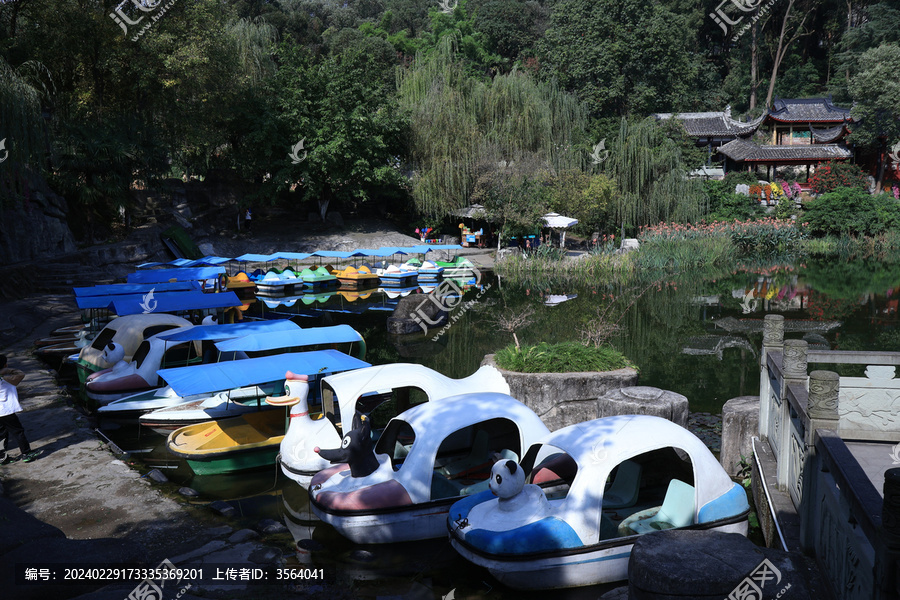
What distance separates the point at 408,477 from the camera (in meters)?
6.81

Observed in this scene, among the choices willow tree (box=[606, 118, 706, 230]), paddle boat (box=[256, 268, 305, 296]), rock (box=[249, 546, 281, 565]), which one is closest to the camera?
rock (box=[249, 546, 281, 565])

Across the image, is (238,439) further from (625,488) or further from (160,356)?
(625,488)

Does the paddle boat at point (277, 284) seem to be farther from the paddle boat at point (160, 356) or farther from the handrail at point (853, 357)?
the handrail at point (853, 357)

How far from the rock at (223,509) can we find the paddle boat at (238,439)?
98 centimetres

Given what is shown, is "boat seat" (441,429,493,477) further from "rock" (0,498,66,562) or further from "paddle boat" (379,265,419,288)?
"paddle boat" (379,265,419,288)

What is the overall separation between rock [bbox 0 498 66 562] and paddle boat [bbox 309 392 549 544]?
2.43m

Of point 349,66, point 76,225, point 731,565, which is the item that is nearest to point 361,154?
point 349,66

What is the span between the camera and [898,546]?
288 cm

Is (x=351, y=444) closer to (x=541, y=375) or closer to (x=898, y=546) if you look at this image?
(x=541, y=375)

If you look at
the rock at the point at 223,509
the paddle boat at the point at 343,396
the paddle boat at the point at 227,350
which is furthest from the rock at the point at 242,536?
the paddle boat at the point at 227,350

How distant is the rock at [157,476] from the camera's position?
8359mm

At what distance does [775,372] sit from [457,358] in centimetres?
881

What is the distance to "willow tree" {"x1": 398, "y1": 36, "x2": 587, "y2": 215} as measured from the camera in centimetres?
3622

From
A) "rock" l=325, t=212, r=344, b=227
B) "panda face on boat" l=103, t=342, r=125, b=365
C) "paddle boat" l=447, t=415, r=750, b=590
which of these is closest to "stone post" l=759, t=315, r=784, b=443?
"paddle boat" l=447, t=415, r=750, b=590
